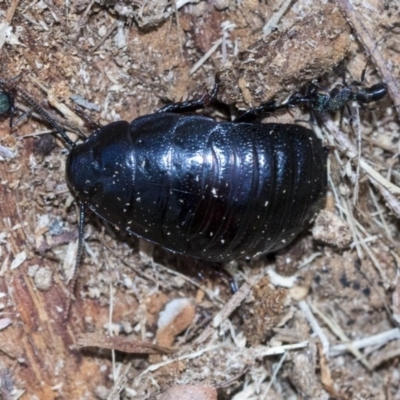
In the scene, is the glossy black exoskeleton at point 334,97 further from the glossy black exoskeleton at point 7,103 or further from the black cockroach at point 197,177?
the glossy black exoskeleton at point 7,103

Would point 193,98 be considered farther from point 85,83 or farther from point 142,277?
point 142,277

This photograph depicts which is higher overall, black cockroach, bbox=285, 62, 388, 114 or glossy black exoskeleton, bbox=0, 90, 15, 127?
glossy black exoskeleton, bbox=0, 90, 15, 127

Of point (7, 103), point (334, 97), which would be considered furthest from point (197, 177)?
point (7, 103)

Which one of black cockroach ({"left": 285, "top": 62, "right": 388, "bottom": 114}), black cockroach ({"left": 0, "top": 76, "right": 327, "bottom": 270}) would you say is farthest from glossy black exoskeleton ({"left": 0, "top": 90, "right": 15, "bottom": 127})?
black cockroach ({"left": 285, "top": 62, "right": 388, "bottom": 114})

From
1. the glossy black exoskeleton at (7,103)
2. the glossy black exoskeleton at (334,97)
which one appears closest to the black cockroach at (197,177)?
the glossy black exoskeleton at (7,103)

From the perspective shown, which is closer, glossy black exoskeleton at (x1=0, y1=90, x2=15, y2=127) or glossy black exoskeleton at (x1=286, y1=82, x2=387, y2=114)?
glossy black exoskeleton at (x1=0, y1=90, x2=15, y2=127)

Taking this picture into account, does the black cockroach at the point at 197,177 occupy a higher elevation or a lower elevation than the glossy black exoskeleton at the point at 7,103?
lower

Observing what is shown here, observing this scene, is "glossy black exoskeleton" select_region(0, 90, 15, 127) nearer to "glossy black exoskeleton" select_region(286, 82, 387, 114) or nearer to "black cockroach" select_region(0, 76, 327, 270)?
"black cockroach" select_region(0, 76, 327, 270)

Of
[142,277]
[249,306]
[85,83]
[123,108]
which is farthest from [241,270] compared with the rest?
[85,83]

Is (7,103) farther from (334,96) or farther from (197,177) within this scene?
(334,96)
